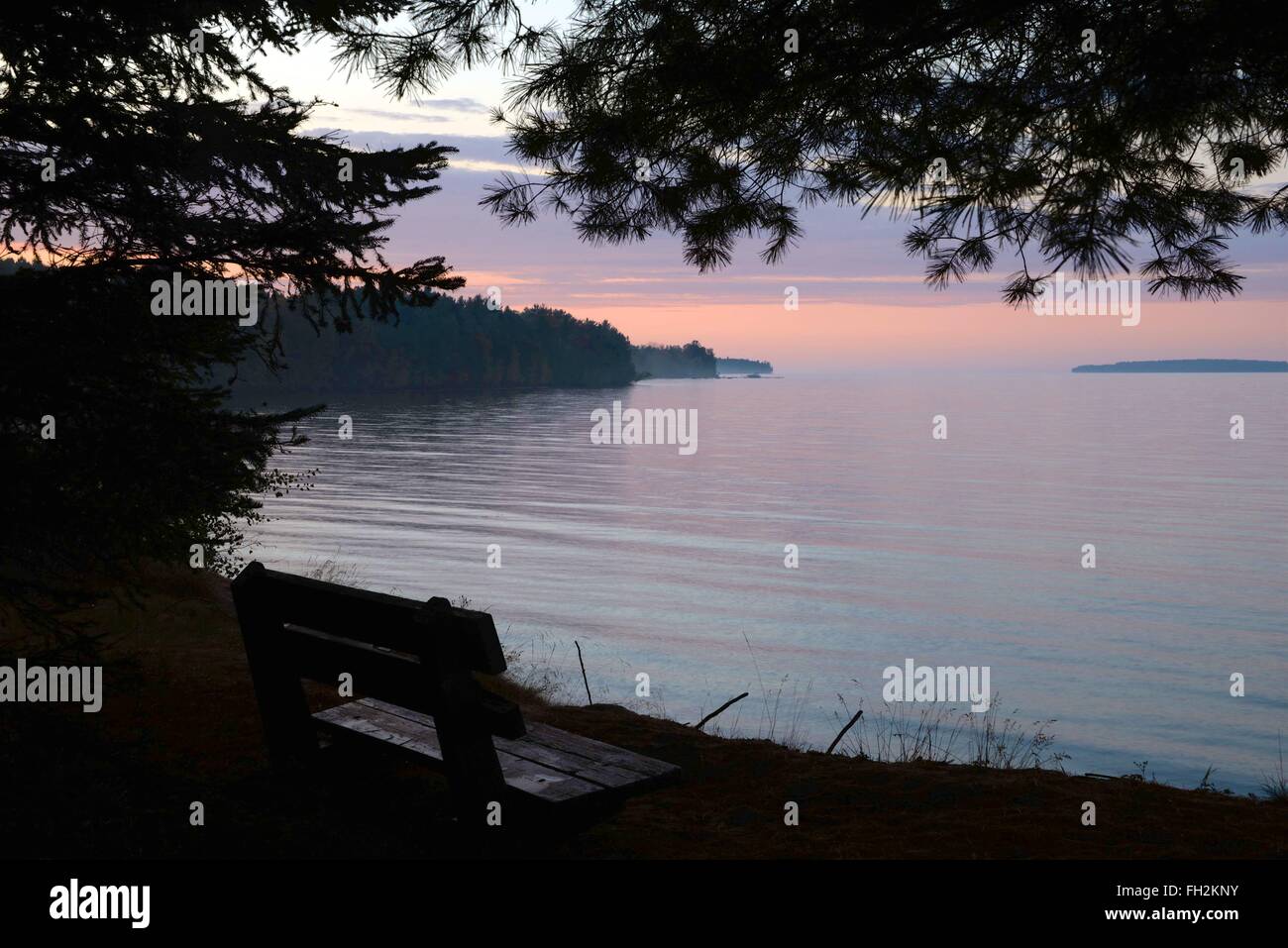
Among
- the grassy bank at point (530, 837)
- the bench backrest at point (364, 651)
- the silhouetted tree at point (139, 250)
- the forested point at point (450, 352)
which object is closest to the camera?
the bench backrest at point (364, 651)

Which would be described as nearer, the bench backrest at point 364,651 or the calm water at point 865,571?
the bench backrest at point 364,651

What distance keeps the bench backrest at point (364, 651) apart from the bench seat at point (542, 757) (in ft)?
0.84

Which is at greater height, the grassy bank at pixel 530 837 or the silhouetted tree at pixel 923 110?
the silhouetted tree at pixel 923 110

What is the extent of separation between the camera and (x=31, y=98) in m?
6.08

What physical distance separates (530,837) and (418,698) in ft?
2.65

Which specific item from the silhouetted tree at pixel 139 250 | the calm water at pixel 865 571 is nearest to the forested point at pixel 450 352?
the calm water at pixel 865 571

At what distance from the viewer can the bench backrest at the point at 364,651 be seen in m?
3.95

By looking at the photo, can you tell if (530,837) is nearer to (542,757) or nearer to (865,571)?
(542,757)

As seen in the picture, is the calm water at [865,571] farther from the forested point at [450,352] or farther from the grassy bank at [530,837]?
the forested point at [450,352]

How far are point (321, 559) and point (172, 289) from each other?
19883 mm

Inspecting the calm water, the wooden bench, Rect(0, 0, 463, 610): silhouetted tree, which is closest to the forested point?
the calm water

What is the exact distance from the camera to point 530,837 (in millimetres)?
4367
